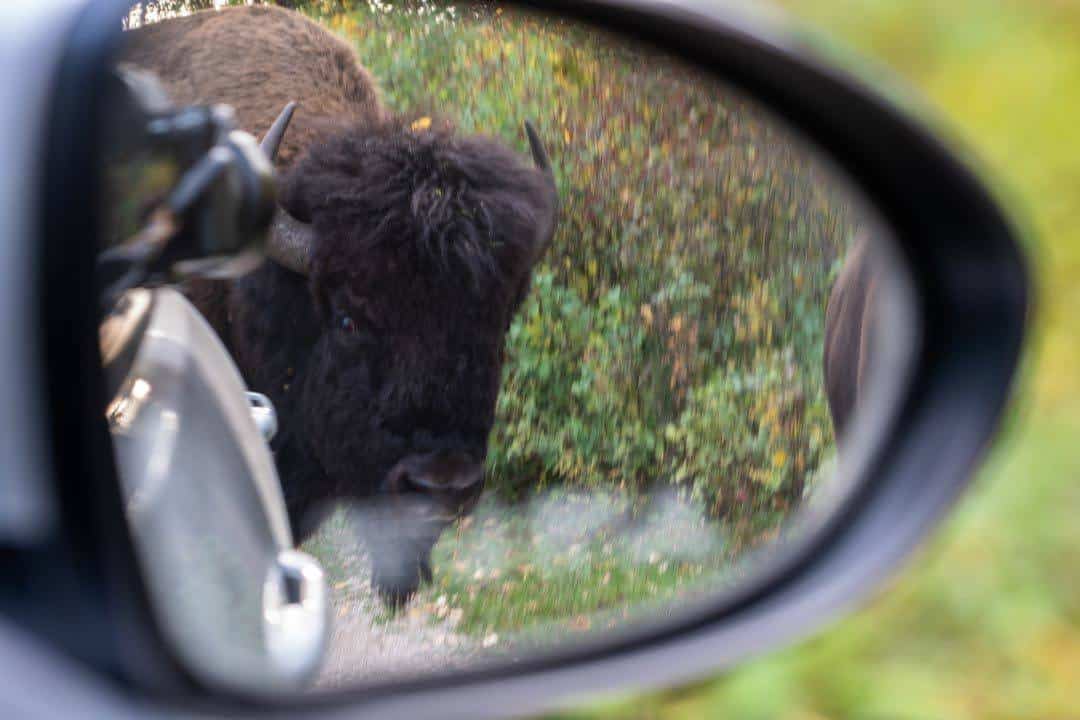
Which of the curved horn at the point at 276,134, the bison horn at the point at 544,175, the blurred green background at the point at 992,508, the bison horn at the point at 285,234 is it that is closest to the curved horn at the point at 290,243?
the bison horn at the point at 285,234

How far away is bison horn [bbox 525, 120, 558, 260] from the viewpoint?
1709 millimetres

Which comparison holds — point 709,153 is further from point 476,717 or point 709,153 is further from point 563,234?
point 476,717

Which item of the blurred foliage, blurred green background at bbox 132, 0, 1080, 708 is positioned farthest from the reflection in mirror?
blurred green background at bbox 132, 0, 1080, 708

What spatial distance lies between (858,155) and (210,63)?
0.99m

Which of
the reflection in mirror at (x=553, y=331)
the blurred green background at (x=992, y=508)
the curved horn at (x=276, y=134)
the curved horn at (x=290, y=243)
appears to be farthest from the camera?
the blurred green background at (x=992, y=508)

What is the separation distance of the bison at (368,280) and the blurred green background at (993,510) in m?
0.52

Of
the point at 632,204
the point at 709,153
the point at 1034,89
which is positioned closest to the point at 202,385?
the point at 632,204

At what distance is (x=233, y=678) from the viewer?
1.35 m

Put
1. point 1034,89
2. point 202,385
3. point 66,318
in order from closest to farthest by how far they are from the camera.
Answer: point 66,318 < point 202,385 < point 1034,89

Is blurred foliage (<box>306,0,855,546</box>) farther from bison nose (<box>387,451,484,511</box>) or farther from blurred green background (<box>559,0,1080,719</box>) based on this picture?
blurred green background (<box>559,0,1080,719</box>)

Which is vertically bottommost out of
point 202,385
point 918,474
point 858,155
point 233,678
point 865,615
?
point 865,615

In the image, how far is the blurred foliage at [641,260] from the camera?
5.54ft

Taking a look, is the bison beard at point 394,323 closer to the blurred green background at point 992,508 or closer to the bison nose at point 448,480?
the bison nose at point 448,480

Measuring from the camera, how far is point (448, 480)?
66.4 inches
